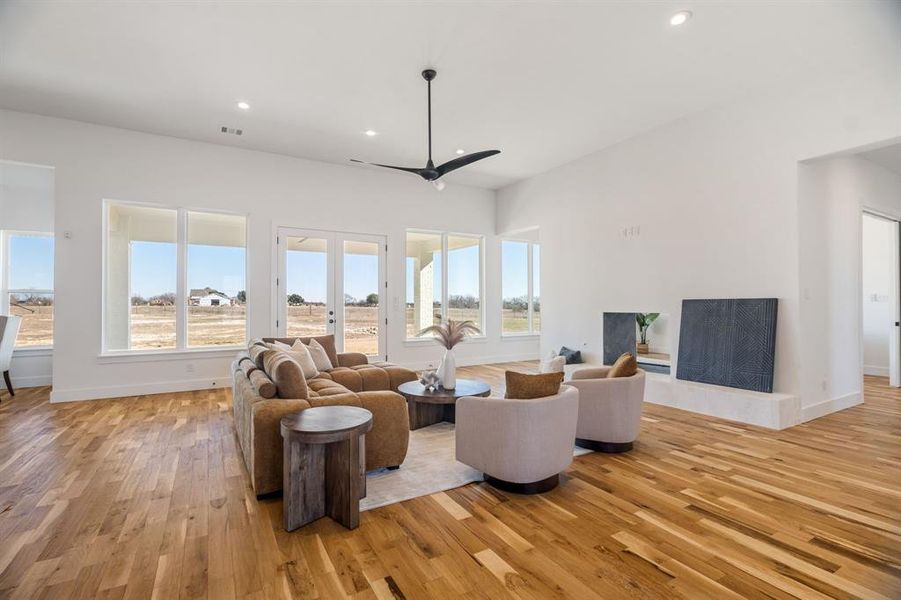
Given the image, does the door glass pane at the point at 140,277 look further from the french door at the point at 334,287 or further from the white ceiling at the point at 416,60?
the french door at the point at 334,287

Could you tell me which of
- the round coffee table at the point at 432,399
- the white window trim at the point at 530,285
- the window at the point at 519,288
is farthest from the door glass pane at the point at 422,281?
the round coffee table at the point at 432,399

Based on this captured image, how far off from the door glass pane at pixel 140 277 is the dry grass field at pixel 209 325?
0.04ft

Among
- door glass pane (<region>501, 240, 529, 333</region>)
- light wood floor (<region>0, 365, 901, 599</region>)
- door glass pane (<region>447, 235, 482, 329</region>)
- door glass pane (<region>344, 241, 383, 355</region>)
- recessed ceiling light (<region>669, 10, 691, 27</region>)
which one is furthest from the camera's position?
door glass pane (<region>501, 240, 529, 333</region>)

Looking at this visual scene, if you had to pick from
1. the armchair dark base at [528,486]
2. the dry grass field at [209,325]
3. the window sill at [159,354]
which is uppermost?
the dry grass field at [209,325]

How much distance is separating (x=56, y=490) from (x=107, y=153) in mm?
4617

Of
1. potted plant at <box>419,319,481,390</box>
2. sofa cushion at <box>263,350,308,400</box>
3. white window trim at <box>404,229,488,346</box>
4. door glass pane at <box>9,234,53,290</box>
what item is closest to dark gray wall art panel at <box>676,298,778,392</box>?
potted plant at <box>419,319,481,390</box>

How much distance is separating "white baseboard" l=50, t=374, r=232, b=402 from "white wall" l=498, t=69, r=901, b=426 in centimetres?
550

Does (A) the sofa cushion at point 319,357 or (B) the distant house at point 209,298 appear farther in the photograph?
(B) the distant house at point 209,298

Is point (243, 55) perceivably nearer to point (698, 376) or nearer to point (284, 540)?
point (284, 540)

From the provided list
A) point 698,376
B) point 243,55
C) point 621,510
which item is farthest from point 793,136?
point 243,55

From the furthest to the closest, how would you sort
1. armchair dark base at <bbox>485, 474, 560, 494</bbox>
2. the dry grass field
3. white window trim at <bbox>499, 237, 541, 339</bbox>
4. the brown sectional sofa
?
white window trim at <bbox>499, 237, 541, 339</bbox> → the dry grass field → armchair dark base at <bbox>485, 474, 560, 494</bbox> → the brown sectional sofa

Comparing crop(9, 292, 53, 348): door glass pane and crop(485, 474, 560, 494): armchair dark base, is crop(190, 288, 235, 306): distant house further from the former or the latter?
crop(485, 474, 560, 494): armchair dark base

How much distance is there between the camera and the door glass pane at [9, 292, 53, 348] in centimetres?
654

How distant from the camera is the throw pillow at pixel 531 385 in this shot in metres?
2.85
